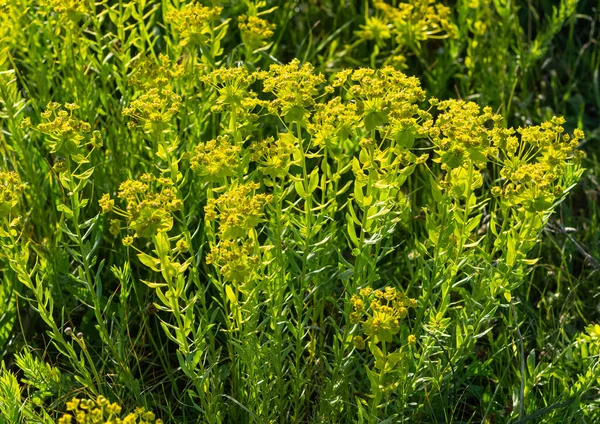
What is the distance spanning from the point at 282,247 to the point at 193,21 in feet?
2.29

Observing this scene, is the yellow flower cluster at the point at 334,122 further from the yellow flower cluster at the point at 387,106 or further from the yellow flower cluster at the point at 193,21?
the yellow flower cluster at the point at 193,21

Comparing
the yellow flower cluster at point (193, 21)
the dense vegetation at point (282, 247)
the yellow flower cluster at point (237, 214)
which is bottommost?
the dense vegetation at point (282, 247)

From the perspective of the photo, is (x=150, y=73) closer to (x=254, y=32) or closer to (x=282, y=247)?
(x=254, y=32)

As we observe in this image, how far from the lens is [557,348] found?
275cm

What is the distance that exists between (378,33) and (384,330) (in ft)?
6.00

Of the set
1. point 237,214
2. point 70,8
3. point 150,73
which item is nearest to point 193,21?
point 150,73

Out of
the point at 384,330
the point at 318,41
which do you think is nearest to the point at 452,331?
the point at 384,330

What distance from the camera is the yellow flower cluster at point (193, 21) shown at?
8.09 feet

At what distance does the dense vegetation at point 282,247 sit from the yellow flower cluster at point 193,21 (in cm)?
1

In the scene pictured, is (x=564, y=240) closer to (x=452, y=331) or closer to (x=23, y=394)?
(x=452, y=331)

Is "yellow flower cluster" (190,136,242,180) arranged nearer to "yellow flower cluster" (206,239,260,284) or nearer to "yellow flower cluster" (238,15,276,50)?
"yellow flower cluster" (206,239,260,284)

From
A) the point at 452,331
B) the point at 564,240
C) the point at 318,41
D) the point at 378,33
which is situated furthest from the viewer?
the point at 318,41

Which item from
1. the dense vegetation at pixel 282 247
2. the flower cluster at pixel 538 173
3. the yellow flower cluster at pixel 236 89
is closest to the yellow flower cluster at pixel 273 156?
the dense vegetation at pixel 282 247

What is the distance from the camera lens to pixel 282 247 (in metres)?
2.38
